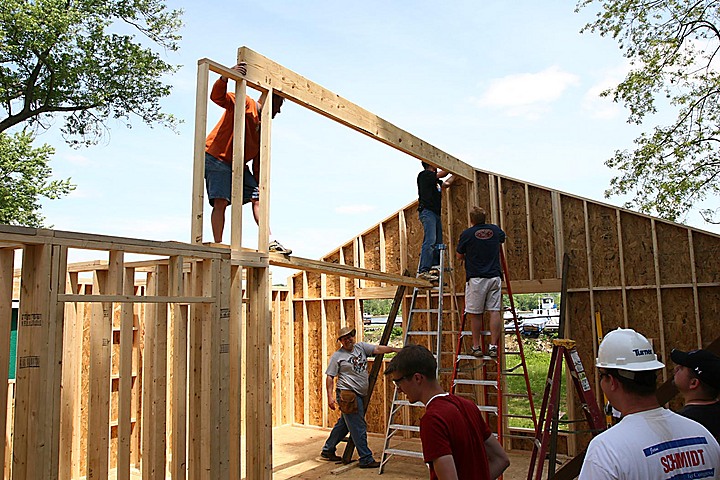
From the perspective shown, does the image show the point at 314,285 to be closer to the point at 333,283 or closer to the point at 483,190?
the point at 333,283

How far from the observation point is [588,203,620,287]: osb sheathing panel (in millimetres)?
7590

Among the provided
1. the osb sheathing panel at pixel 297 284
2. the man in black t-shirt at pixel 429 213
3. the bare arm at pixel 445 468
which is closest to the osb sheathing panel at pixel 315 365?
the osb sheathing panel at pixel 297 284

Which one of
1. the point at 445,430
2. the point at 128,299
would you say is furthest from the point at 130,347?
the point at 445,430

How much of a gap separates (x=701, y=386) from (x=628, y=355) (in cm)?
118

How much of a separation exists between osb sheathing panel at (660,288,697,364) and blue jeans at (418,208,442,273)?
2.98 m

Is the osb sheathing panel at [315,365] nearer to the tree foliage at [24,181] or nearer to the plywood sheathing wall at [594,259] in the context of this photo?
the plywood sheathing wall at [594,259]

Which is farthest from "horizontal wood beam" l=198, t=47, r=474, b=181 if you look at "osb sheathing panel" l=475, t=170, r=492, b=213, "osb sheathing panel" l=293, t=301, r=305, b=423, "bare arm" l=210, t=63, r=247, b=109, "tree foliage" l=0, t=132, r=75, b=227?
"tree foliage" l=0, t=132, r=75, b=227

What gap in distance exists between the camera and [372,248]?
9.56 metres

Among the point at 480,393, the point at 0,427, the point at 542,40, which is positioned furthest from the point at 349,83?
the point at 0,427

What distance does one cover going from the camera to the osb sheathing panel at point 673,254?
7.20 meters

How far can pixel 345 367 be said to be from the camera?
7559mm

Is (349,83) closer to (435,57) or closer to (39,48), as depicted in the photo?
(435,57)

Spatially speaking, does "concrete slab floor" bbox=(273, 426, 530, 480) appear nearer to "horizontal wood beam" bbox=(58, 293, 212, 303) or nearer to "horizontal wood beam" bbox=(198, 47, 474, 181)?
"horizontal wood beam" bbox=(58, 293, 212, 303)

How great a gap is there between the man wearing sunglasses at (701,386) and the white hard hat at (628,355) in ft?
3.30
